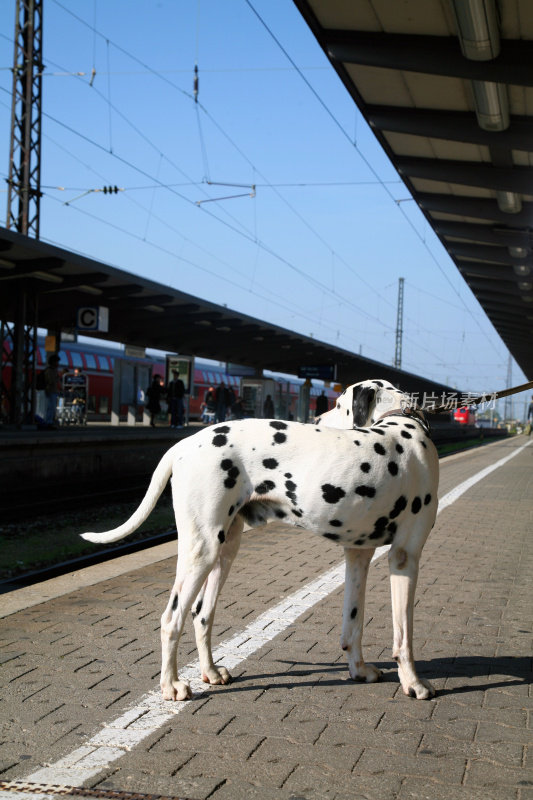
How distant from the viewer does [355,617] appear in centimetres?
439

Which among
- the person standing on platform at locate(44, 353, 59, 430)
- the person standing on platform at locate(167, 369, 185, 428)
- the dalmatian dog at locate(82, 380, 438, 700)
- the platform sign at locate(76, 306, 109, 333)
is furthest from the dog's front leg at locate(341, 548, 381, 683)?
the person standing on platform at locate(167, 369, 185, 428)

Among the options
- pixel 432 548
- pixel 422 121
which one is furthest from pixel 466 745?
pixel 422 121

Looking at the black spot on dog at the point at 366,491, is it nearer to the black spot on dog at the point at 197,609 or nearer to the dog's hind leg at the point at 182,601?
the dog's hind leg at the point at 182,601

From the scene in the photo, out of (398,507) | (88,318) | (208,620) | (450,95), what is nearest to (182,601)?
(208,620)

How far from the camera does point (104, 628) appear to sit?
5.20m

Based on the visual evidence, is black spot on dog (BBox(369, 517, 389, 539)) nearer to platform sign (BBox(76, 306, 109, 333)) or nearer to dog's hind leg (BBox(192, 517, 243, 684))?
dog's hind leg (BBox(192, 517, 243, 684))

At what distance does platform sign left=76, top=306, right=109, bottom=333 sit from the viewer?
22.5 m

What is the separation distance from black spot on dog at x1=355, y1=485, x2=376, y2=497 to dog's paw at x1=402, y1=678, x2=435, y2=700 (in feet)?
2.94

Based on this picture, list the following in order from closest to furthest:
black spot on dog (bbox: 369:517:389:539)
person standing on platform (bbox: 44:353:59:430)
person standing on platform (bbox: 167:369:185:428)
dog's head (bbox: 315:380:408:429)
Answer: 1. black spot on dog (bbox: 369:517:389:539)
2. dog's head (bbox: 315:380:408:429)
3. person standing on platform (bbox: 44:353:59:430)
4. person standing on platform (bbox: 167:369:185:428)

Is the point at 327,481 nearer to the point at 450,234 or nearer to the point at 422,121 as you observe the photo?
the point at 422,121

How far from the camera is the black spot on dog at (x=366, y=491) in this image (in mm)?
3986

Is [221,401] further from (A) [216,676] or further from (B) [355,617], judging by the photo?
(A) [216,676]

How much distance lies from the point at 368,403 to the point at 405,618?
1.06 metres

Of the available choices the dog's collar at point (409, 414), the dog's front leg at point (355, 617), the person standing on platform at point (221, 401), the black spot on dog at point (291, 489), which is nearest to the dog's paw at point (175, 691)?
the dog's front leg at point (355, 617)
